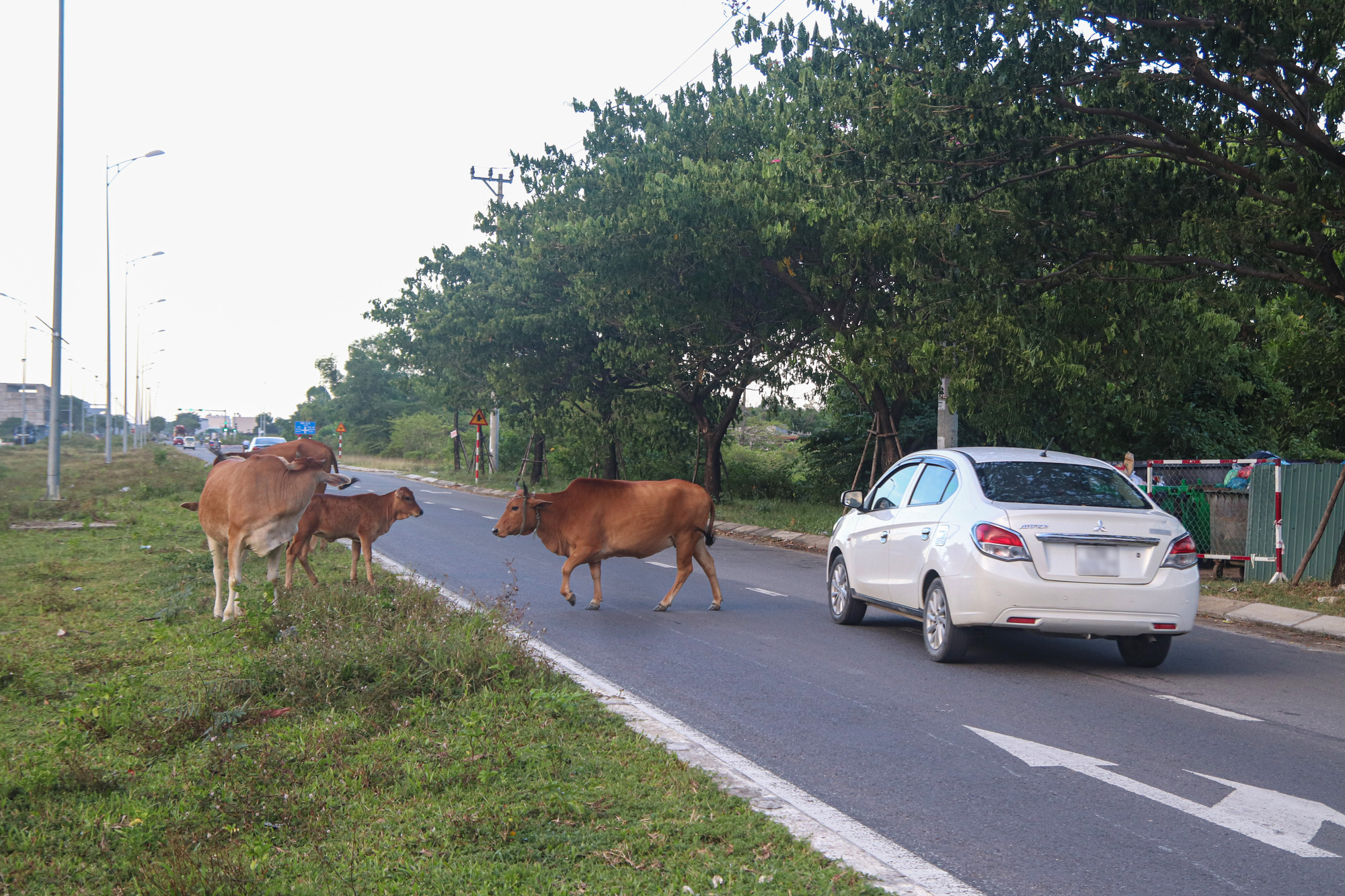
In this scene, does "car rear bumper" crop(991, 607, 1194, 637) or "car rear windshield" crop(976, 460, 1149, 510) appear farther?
"car rear windshield" crop(976, 460, 1149, 510)

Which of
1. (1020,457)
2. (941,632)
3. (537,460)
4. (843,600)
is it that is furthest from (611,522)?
(537,460)

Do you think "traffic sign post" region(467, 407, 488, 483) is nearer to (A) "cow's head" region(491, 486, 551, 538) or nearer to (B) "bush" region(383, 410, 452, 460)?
(B) "bush" region(383, 410, 452, 460)

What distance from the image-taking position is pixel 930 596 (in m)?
9.66

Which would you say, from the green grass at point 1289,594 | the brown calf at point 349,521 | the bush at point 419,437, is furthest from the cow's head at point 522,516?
the bush at point 419,437

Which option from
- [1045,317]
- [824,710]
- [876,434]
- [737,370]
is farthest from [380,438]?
[824,710]

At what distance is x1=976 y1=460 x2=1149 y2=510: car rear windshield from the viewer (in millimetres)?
9406

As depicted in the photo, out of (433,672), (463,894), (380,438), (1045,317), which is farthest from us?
(380,438)

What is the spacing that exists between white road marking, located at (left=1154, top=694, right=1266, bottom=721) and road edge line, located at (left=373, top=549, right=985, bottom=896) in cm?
357

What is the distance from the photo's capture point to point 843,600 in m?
11.7

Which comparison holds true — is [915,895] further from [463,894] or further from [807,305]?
[807,305]

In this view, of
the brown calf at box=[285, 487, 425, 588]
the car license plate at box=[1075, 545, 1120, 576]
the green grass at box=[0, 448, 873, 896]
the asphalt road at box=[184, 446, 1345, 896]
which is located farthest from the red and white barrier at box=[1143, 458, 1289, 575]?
the green grass at box=[0, 448, 873, 896]

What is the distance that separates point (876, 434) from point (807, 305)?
10.5ft

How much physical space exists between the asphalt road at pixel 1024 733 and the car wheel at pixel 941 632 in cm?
13

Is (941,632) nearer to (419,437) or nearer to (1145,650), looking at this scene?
(1145,650)
